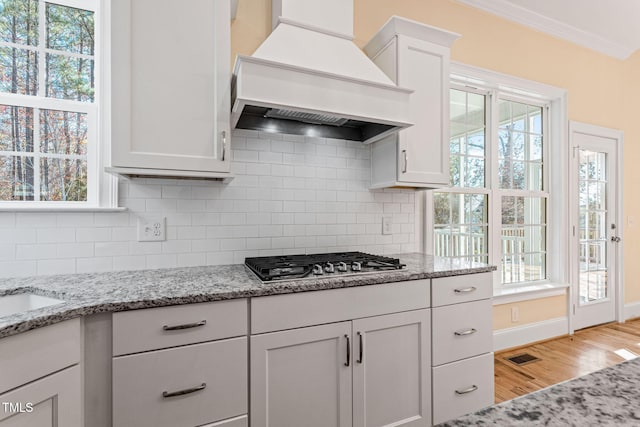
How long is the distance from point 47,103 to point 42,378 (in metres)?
1.39

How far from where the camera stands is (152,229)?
5.87 feet

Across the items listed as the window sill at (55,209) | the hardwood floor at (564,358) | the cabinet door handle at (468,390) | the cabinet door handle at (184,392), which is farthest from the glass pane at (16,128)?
the hardwood floor at (564,358)

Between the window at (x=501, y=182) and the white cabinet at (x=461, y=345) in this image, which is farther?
the window at (x=501, y=182)

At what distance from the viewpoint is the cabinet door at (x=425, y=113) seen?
6.71 feet

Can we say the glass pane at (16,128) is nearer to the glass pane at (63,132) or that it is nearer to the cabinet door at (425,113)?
the glass pane at (63,132)

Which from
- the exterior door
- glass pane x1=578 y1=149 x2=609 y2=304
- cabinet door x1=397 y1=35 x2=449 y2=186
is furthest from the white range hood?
glass pane x1=578 y1=149 x2=609 y2=304

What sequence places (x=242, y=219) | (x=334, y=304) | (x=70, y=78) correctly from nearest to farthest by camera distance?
(x=334, y=304), (x=70, y=78), (x=242, y=219)

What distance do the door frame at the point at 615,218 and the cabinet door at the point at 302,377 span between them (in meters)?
3.02

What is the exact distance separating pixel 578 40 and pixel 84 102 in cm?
449

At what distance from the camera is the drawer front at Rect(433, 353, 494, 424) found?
1.76 meters

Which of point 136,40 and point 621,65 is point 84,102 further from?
point 621,65

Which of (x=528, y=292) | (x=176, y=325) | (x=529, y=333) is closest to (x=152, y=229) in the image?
(x=176, y=325)

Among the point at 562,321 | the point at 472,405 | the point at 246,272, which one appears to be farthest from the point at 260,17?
the point at 562,321

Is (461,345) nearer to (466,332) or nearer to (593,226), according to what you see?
(466,332)
